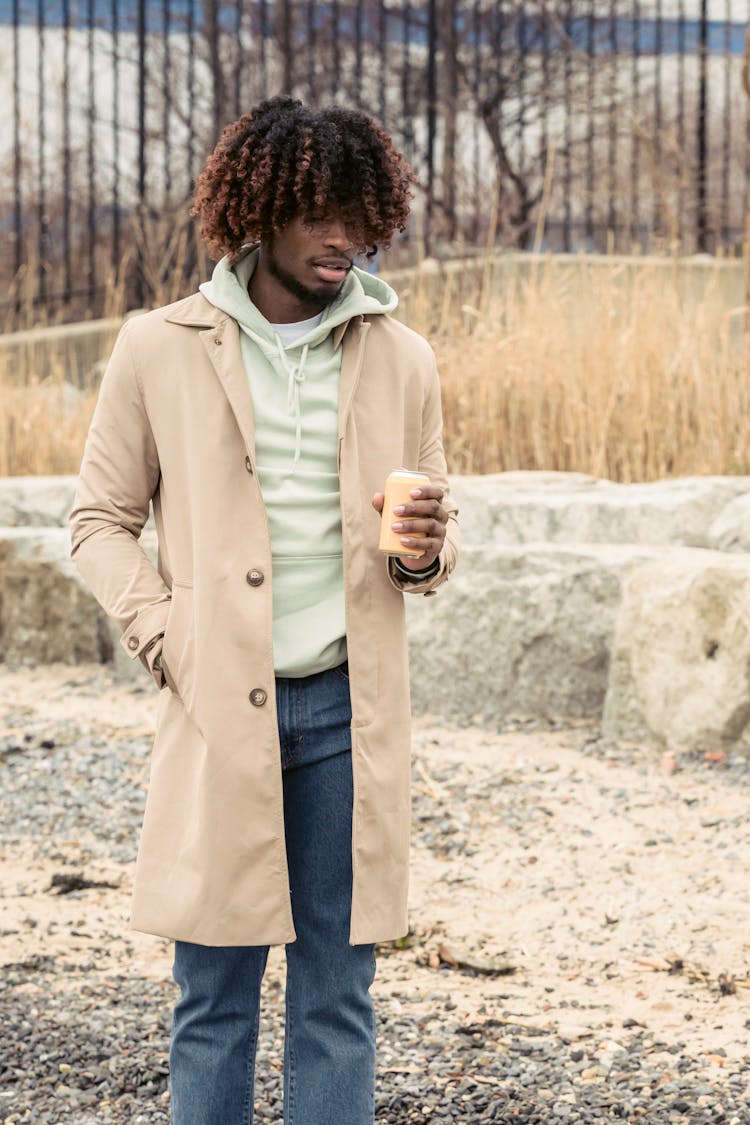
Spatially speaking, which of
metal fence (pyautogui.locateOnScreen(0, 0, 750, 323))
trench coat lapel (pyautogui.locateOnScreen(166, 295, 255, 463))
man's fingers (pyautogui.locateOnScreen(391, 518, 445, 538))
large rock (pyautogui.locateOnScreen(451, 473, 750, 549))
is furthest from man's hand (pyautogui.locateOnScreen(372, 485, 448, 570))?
metal fence (pyautogui.locateOnScreen(0, 0, 750, 323))

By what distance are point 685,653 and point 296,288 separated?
9.02 ft

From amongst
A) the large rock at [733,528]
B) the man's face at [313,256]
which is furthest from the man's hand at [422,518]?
the large rock at [733,528]

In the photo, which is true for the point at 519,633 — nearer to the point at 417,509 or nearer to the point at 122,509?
the point at 122,509

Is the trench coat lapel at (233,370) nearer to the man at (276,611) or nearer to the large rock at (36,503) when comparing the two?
the man at (276,611)

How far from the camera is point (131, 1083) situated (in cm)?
271

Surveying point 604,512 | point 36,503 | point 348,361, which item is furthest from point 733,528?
point 348,361

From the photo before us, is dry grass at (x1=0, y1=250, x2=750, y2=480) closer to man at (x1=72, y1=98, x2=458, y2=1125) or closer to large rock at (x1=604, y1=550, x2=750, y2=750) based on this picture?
large rock at (x1=604, y1=550, x2=750, y2=750)

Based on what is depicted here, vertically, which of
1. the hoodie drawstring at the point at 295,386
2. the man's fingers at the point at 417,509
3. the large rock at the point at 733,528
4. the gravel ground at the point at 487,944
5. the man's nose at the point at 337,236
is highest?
the man's nose at the point at 337,236

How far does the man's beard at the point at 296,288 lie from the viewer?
2.05 meters

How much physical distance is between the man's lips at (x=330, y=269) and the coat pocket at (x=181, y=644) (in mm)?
461

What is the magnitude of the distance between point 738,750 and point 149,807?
2.81 meters

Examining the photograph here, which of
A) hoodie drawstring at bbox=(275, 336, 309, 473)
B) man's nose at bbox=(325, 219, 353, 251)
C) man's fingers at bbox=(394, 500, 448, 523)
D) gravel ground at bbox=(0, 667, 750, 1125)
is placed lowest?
gravel ground at bbox=(0, 667, 750, 1125)

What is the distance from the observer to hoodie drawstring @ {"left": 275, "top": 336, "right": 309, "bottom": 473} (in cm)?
201

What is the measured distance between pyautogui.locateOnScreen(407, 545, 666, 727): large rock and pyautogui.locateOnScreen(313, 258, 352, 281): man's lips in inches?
114
